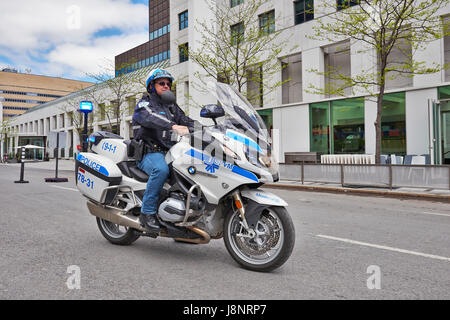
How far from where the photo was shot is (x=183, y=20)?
104ft

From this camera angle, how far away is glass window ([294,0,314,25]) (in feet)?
69.0

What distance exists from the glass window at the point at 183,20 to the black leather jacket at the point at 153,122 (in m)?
29.4

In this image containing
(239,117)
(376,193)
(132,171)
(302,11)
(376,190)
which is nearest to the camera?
(239,117)

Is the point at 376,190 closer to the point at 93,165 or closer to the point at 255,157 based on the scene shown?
the point at 255,157

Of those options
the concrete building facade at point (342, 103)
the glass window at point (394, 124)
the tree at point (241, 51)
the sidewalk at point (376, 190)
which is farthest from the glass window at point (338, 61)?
the sidewalk at point (376, 190)

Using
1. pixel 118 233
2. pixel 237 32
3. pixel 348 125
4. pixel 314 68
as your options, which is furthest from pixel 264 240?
pixel 314 68

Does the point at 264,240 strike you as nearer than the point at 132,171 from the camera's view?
Yes

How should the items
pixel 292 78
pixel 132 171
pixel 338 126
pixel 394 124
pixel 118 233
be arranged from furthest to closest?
pixel 292 78 → pixel 338 126 → pixel 394 124 → pixel 118 233 → pixel 132 171

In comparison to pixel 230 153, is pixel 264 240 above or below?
below

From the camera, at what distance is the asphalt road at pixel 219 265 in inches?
113

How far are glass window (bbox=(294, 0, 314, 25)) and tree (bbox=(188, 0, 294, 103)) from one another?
1.43 m

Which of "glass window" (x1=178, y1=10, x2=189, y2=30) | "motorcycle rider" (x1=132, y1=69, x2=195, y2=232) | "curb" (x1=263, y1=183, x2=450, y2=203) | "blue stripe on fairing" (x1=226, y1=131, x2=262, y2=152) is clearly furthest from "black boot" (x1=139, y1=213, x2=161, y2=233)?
"glass window" (x1=178, y1=10, x2=189, y2=30)

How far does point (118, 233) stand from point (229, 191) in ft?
6.23

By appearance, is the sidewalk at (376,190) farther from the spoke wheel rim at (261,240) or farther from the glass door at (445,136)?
the spoke wheel rim at (261,240)
